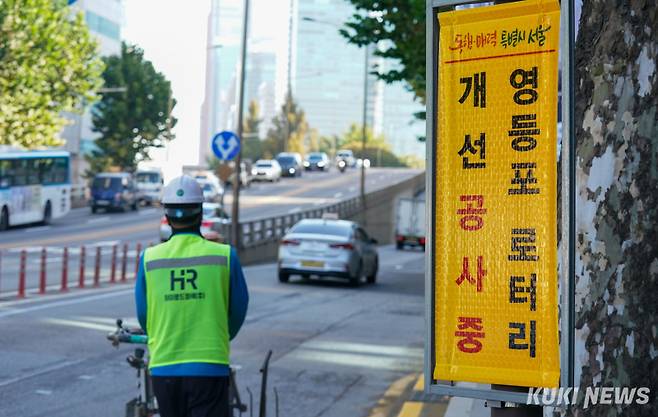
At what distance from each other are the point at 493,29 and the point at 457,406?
6.14m

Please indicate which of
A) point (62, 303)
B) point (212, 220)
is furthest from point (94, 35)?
point (62, 303)

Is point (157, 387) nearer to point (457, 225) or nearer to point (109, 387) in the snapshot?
point (457, 225)

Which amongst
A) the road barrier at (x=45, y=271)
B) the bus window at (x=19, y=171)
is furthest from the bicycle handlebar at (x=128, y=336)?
the bus window at (x=19, y=171)

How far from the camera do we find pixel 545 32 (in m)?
4.52

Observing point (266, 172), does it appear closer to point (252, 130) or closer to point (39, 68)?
point (39, 68)

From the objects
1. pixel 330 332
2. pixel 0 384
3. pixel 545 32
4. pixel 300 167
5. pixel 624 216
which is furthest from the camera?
pixel 300 167

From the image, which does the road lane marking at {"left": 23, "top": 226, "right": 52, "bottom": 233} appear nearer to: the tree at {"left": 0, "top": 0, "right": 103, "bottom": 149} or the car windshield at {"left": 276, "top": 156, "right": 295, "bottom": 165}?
the tree at {"left": 0, "top": 0, "right": 103, "bottom": 149}

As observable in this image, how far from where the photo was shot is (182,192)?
5.70m

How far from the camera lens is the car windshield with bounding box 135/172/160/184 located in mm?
71438

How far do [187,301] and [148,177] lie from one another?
67.0 meters

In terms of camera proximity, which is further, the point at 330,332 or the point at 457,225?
the point at 330,332

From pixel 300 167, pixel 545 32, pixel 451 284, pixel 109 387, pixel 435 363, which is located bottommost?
pixel 109 387

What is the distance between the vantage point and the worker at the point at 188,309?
5504 mm

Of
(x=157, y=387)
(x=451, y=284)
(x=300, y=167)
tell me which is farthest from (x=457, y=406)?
(x=300, y=167)
